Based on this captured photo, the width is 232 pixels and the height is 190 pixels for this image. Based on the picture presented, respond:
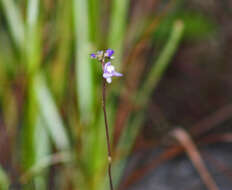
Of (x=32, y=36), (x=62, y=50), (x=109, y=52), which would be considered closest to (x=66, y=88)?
(x=62, y=50)

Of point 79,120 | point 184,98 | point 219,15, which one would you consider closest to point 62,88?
point 79,120

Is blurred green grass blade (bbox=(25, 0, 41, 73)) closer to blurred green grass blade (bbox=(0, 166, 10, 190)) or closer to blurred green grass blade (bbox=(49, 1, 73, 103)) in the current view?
blurred green grass blade (bbox=(49, 1, 73, 103))

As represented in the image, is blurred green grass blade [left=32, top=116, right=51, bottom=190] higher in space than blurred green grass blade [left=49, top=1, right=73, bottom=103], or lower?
lower

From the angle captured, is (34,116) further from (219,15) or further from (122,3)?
(219,15)

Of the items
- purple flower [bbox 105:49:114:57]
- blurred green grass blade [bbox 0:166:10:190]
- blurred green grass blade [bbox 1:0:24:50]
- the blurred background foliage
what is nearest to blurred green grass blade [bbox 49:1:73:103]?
the blurred background foliage

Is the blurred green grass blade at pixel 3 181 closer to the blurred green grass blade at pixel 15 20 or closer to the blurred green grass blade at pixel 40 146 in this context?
the blurred green grass blade at pixel 40 146

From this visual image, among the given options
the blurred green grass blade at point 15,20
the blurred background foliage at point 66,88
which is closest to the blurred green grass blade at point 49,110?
the blurred background foliage at point 66,88

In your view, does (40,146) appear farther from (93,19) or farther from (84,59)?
(93,19)
